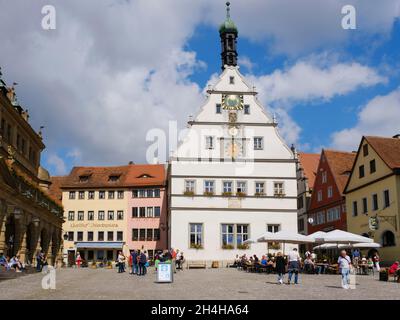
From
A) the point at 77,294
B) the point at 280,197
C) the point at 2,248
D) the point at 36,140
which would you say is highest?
the point at 36,140

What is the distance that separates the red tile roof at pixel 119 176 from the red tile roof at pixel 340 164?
18.3 m

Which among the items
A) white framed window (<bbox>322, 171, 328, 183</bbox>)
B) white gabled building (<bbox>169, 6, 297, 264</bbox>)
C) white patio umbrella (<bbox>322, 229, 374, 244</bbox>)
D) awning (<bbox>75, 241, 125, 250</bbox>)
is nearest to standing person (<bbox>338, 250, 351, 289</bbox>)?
white patio umbrella (<bbox>322, 229, 374, 244</bbox>)

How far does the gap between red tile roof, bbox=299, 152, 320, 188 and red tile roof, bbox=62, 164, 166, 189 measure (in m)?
15.6

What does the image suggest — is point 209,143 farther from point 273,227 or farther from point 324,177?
point 324,177

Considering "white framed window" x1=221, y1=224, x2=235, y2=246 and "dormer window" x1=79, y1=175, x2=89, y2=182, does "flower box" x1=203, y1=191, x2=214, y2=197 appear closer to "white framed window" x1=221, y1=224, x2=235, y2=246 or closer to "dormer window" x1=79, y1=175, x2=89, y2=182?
"white framed window" x1=221, y1=224, x2=235, y2=246

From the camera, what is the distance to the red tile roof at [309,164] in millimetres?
60000

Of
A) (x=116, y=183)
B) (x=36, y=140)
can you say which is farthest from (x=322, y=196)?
(x=36, y=140)

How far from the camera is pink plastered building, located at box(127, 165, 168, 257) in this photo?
58.6 metres

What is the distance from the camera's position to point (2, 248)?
86.2ft

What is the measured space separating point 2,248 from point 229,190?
72.5 feet

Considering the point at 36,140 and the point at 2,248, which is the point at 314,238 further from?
the point at 36,140

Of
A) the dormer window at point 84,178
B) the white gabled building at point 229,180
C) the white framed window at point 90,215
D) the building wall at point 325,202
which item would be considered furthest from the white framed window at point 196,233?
the dormer window at point 84,178

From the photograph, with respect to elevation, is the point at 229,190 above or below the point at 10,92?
below

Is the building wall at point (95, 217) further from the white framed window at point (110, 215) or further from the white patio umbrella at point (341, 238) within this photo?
the white patio umbrella at point (341, 238)
